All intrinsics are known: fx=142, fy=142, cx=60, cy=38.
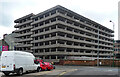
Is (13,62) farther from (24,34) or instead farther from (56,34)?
(24,34)

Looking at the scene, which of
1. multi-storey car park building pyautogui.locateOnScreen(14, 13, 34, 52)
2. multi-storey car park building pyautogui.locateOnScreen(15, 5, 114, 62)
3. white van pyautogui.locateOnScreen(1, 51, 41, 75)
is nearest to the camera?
white van pyautogui.locateOnScreen(1, 51, 41, 75)

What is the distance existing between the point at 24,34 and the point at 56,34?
25.4 meters

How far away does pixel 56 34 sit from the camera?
174ft

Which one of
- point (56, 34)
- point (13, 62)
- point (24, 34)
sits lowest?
point (13, 62)

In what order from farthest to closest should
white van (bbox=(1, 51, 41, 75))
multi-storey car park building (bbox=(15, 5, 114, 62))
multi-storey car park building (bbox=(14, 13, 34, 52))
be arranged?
1. multi-storey car park building (bbox=(14, 13, 34, 52))
2. multi-storey car park building (bbox=(15, 5, 114, 62))
3. white van (bbox=(1, 51, 41, 75))

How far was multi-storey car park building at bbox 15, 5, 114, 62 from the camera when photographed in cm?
5440

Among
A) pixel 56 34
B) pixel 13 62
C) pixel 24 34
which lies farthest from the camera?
pixel 24 34

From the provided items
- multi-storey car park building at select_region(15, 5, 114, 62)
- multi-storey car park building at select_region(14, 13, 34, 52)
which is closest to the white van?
multi-storey car park building at select_region(15, 5, 114, 62)

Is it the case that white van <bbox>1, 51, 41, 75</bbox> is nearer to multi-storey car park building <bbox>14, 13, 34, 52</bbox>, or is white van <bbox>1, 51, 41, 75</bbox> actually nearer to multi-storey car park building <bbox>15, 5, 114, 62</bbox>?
multi-storey car park building <bbox>15, 5, 114, 62</bbox>

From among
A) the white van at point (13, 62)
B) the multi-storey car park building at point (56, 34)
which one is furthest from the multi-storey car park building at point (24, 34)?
the white van at point (13, 62)

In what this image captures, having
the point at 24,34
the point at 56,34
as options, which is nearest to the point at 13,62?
the point at 56,34

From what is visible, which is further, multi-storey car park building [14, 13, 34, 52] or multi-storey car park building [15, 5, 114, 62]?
multi-storey car park building [14, 13, 34, 52]

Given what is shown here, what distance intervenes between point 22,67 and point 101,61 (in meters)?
27.4

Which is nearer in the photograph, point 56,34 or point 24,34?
point 56,34
